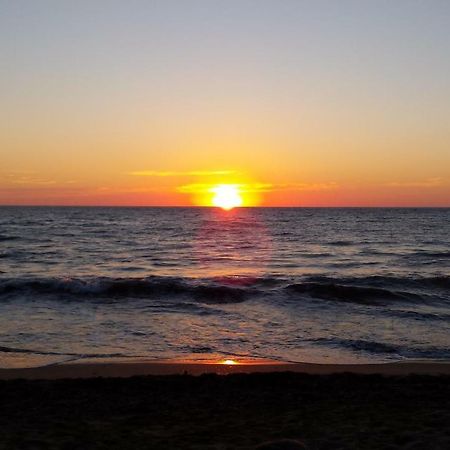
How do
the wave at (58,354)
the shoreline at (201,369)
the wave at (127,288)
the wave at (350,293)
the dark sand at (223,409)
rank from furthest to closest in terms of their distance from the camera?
the wave at (127,288), the wave at (350,293), the wave at (58,354), the shoreline at (201,369), the dark sand at (223,409)

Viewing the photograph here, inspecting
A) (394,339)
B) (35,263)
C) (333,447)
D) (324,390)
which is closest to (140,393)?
(324,390)

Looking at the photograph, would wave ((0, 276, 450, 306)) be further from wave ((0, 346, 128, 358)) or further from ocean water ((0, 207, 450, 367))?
wave ((0, 346, 128, 358))

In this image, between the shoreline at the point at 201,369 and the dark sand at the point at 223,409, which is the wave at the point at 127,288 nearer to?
the shoreline at the point at 201,369

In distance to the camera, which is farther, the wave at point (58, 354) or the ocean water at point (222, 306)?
the ocean water at point (222, 306)

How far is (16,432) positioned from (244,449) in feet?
9.37

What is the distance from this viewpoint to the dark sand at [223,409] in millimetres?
6641

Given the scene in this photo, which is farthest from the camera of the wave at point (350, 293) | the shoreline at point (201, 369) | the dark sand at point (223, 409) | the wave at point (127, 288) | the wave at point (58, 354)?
the wave at point (127, 288)

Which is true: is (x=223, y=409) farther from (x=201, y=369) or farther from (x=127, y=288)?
(x=127, y=288)

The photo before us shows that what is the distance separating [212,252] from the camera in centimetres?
4025

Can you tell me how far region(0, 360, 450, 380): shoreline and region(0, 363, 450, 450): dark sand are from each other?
40mm

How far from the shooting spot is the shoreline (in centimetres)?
1030

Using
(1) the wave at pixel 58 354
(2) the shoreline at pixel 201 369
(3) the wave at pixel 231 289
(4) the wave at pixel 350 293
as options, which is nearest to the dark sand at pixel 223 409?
(2) the shoreline at pixel 201 369

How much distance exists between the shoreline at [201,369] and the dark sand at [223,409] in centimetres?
4

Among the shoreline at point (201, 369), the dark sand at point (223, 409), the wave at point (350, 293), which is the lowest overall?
the wave at point (350, 293)
